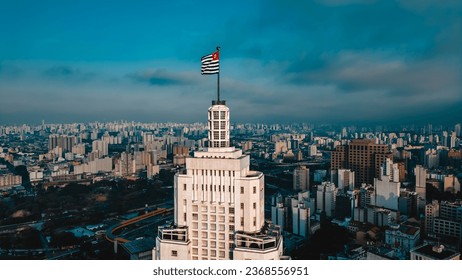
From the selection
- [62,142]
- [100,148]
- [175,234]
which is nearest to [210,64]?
[175,234]

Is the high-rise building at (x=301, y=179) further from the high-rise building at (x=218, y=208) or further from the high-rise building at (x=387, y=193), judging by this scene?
the high-rise building at (x=218, y=208)

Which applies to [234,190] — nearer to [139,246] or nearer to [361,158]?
[139,246]

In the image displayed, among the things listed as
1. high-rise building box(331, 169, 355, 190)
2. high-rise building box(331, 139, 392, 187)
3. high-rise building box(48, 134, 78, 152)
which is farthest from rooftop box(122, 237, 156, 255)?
high-rise building box(48, 134, 78, 152)

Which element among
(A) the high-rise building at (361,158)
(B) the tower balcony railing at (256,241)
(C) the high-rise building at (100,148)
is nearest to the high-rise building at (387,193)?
(A) the high-rise building at (361,158)

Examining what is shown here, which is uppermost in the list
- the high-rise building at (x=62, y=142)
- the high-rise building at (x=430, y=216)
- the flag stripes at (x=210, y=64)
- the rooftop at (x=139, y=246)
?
the flag stripes at (x=210, y=64)

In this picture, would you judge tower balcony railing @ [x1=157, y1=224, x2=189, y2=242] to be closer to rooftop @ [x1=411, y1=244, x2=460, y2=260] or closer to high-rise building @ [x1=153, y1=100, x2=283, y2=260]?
high-rise building @ [x1=153, y1=100, x2=283, y2=260]

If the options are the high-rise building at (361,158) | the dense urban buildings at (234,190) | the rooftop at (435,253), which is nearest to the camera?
the dense urban buildings at (234,190)

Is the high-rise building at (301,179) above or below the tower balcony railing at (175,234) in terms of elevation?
below
